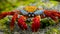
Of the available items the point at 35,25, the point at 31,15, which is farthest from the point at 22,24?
the point at 31,15

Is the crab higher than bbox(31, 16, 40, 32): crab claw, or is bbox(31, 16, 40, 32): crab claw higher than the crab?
the crab

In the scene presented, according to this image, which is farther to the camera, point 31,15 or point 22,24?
point 31,15

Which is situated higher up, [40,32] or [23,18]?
[23,18]

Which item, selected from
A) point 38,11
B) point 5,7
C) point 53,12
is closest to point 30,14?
point 38,11

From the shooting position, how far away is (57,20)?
8.70 feet

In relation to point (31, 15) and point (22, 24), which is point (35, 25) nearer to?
point (22, 24)

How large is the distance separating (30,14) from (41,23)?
220mm

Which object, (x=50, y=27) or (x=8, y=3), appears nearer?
(x=50, y=27)

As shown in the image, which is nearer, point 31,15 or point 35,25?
point 35,25

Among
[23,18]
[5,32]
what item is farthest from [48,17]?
[5,32]

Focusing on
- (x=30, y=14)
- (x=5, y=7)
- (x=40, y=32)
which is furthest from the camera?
(x=5, y=7)

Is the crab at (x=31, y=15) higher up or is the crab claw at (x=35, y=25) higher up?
the crab at (x=31, y=15)

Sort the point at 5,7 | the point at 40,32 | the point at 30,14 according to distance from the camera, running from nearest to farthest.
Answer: the point at 40,32 → the point at 30,14 → the point at 5,7

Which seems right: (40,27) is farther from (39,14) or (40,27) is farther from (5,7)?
(5,7)
